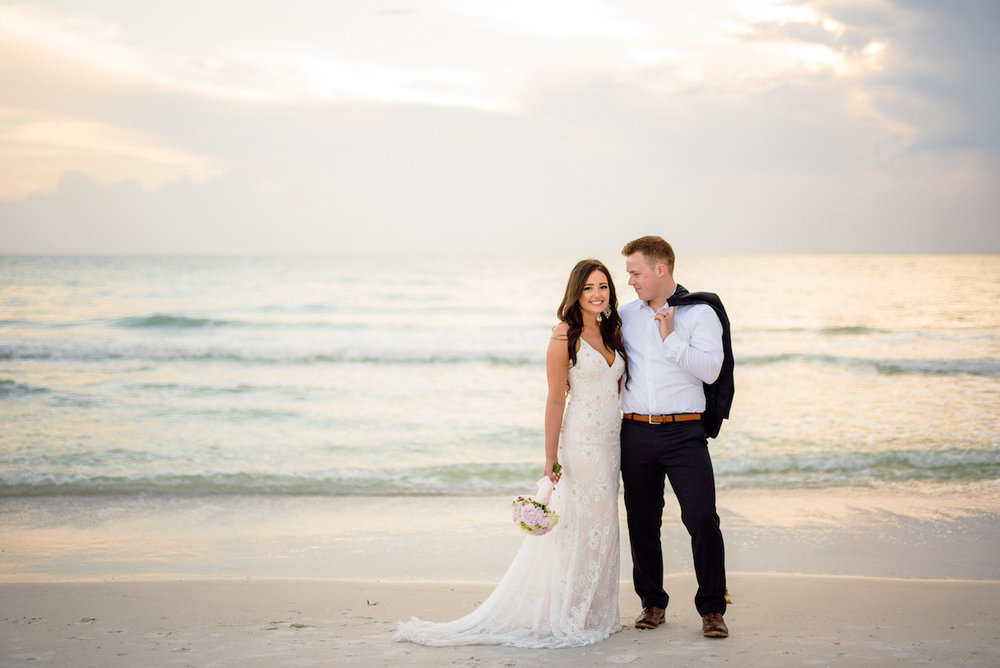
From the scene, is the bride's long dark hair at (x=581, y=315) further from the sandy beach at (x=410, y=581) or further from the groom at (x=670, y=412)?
the sandy beach at (x=410, y=581)

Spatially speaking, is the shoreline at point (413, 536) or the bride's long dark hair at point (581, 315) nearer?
the bride's long dark hair at point (581, 315)

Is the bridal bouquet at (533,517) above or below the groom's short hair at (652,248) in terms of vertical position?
below

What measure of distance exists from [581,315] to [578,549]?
1274 mm

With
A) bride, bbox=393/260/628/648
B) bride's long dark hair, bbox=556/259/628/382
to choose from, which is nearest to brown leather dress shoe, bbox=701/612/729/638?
bride, bbox=393/260/628/648

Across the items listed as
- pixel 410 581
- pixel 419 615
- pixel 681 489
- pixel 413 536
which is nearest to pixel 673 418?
pixel 681 489

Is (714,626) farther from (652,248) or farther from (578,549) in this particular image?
(652,248)

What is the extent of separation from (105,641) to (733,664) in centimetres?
332

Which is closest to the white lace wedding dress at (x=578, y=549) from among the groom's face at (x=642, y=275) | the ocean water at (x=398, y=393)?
the groom's face at (x=642, y=275)

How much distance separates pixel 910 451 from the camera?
365 inches

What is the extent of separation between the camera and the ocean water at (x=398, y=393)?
8.50 meters

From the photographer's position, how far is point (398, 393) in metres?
14.5

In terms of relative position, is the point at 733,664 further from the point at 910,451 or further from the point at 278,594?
the point at 910,451

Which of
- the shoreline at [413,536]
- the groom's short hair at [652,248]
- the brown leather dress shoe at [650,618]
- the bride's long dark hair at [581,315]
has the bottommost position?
the shoreline at [413,536]

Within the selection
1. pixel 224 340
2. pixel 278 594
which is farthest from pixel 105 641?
pixel 224 340
